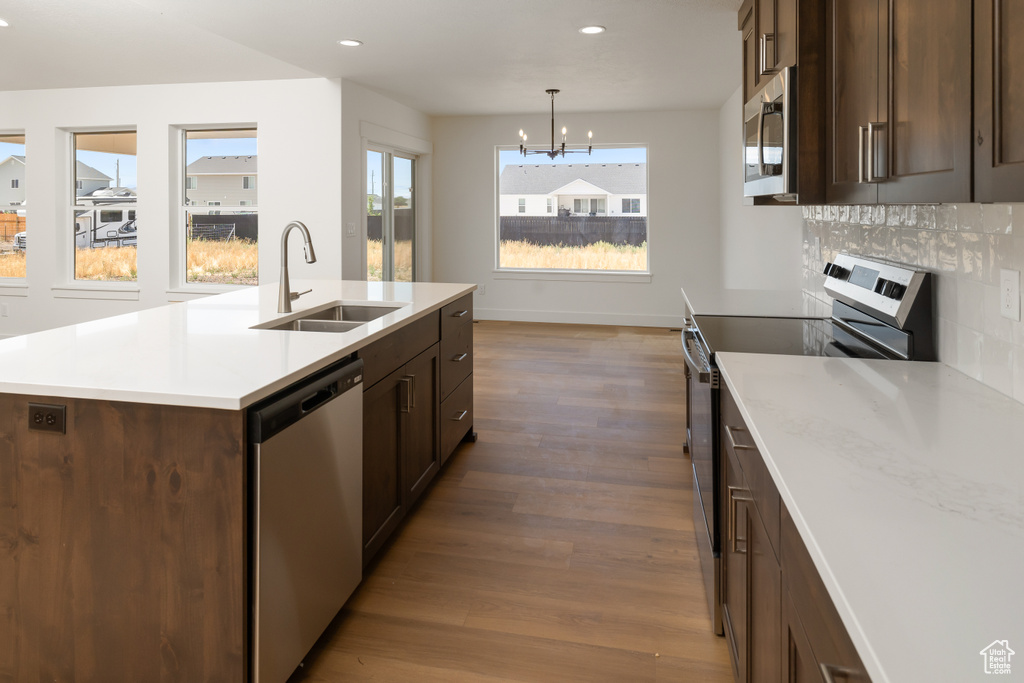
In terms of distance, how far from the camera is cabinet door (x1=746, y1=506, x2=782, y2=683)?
3.84 ft

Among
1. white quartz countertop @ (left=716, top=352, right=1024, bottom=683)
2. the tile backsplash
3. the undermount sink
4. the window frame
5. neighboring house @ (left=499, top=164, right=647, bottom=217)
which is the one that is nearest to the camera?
white quartz countertop @ (left=716, top=352, right=1024, bottom=683)

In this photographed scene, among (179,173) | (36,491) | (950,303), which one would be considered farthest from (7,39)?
(950,303)

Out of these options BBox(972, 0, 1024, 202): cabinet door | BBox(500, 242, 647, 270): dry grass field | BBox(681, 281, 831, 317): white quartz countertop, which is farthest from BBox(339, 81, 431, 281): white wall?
BBox(972, 0, 1024, 202): cabinet door

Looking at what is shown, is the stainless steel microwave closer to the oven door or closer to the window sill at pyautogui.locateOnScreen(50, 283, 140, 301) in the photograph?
the oven door

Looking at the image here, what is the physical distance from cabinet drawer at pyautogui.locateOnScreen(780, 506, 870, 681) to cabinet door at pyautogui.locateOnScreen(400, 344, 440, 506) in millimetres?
1707

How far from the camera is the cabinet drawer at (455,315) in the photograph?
319cm

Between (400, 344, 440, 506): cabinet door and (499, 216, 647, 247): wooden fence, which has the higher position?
(499, 216, 647, 247): wooden fence

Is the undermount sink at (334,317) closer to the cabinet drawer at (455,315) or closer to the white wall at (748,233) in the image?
the cabinet drawer at (455,315)

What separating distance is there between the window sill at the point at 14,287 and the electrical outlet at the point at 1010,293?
786cm

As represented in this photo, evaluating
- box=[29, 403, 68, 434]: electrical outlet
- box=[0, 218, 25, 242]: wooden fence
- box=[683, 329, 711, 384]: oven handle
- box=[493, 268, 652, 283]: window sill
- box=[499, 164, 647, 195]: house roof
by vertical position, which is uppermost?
box=[499, 164, 647, 195]: house roof

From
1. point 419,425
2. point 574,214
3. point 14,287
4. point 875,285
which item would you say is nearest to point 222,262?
point 14,287

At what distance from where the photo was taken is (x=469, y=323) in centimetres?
370

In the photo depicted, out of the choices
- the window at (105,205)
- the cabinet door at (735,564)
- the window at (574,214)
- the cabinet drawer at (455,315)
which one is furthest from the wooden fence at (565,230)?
the cabinet door at (735,564)

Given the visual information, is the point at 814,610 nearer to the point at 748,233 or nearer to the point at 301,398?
the point at 301,398
